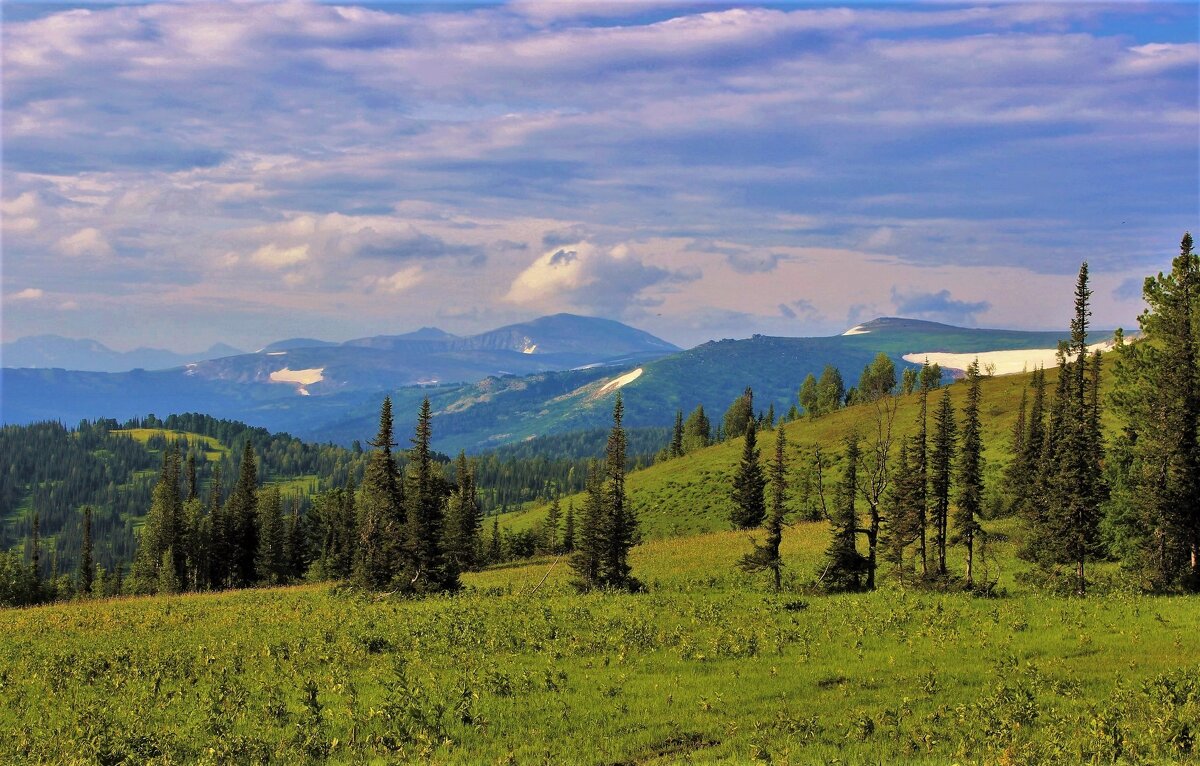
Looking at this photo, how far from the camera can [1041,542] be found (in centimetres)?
4425

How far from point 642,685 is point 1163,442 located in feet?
103

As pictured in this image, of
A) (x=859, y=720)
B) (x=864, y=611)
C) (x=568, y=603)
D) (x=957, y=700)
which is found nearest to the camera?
(x=859, y=720)

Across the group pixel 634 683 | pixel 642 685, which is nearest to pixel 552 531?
pixel 634 683

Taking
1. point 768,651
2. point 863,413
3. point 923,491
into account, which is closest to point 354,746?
point 768,651

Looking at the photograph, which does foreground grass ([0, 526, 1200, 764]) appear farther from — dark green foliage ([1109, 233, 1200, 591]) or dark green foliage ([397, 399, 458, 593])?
dark green foliage ([397, 399, 458, 593])

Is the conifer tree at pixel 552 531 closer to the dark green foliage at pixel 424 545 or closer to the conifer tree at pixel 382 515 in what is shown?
the conifer tree at pixel 382 515

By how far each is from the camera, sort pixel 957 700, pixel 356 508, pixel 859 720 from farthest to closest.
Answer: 1. pixel 356 508
2. pixel 957 700
3. pixel 859 720

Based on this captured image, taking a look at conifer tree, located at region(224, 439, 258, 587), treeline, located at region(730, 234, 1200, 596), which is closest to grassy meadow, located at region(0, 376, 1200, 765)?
treeline, located at region(730, 234, 1200, 596)

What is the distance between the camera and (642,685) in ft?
72.0

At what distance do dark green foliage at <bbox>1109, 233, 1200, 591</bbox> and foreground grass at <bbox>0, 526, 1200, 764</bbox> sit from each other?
24.7 feet

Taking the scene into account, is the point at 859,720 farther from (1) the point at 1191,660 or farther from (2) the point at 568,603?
(2) the point at 568,603

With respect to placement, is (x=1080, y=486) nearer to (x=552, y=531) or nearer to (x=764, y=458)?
(x=552, y=531)

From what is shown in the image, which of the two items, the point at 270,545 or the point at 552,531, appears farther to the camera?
the point at 552,531

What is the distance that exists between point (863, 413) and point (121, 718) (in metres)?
144
